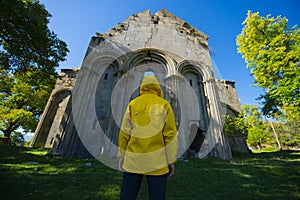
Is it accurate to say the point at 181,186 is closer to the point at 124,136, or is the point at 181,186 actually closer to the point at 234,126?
the point at 124,136

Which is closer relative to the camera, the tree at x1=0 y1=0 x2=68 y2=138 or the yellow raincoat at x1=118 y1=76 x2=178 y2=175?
the yellow raincoat at x1=118 y1=76 x2=178 y2=175

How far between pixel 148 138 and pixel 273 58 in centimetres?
1361

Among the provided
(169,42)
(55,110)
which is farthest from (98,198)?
(55,110)

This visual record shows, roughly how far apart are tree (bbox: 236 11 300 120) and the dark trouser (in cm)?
1152

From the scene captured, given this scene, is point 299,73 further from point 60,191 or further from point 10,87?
point 10,87

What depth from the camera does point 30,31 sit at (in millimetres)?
8320

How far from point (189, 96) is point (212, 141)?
4.04 metres

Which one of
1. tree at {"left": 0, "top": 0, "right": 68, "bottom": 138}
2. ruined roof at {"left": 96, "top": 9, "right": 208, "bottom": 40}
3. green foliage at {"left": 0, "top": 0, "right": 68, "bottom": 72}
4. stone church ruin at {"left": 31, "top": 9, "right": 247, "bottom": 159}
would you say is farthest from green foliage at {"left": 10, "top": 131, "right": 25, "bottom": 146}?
ruined roof at {"left": 96, "top": 9, "right": 208, "bottom": 40}

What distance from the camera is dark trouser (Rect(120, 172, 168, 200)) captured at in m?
1.63

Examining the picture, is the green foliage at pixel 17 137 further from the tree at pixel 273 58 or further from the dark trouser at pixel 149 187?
the tree at pixel 273 58

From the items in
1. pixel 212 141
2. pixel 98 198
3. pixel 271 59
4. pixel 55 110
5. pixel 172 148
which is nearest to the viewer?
pixel 172 148

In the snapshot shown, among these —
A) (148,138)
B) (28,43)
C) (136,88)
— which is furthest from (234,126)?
(28,43)

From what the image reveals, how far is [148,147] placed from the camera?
1.81 meters

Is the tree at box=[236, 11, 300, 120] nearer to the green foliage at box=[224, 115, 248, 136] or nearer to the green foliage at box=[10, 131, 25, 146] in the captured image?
the green foliage at box=[224, 115, 248, 136]
